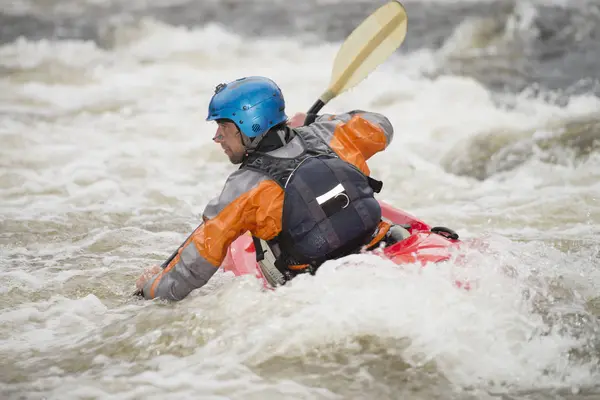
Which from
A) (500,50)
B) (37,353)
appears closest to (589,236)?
(37,353)

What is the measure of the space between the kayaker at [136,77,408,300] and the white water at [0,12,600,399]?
149 millimetres

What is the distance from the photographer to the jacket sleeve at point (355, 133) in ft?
12.8

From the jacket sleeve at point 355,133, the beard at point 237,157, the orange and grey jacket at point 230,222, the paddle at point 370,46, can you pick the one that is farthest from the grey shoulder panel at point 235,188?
the paddle at point 370,46

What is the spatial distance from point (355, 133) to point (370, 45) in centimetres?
111

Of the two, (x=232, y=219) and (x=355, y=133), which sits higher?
(x=355, y=133)

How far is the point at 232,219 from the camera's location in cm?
351

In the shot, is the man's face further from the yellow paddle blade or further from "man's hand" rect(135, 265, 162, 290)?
the yellow paddle blade

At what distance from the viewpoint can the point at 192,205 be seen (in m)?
6.47

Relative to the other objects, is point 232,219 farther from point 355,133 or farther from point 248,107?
point 355,133

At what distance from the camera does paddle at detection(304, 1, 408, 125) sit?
4812 millimetres

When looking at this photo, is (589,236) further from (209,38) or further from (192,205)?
(209,38)

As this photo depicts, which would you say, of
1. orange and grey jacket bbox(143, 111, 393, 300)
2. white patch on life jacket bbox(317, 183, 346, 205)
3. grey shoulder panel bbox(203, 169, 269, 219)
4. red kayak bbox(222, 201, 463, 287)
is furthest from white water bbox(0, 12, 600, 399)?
grey shoulder panel bbox(203, 169, 269, 219)

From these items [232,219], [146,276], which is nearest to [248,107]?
[232,219]

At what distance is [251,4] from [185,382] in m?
12.5
